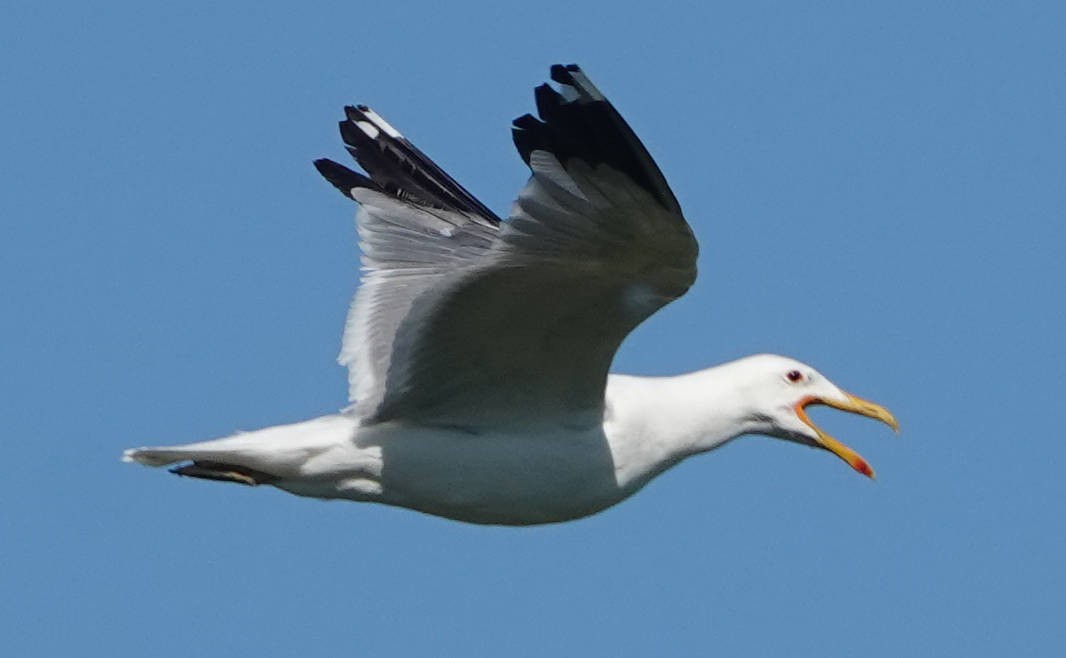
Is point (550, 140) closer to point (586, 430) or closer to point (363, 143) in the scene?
point (586, 430)

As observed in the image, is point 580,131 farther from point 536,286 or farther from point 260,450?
point 260,450

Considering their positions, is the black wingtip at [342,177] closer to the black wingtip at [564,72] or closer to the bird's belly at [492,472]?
the bird's belly at [492,472]

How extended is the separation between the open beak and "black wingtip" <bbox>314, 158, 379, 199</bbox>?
301cm

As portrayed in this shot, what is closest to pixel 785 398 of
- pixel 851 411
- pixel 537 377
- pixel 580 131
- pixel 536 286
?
pixel 851 411

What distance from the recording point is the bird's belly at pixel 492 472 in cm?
1165

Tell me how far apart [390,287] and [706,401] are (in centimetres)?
194

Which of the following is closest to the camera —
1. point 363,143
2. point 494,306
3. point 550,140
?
point 550,140

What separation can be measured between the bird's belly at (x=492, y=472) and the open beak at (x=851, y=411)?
4.43ft

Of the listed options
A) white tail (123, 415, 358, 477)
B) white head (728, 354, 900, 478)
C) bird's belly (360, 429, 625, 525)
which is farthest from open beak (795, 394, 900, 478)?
white tail (123, 415, 358, 477)

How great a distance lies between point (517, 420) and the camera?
38.6 ft

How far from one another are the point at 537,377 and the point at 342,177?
2959 mm

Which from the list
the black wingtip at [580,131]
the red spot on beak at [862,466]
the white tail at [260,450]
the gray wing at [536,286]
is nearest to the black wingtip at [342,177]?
the gray wing at [536,286]

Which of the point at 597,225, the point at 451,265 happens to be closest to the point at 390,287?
the point at 451,265

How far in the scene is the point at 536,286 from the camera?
10836 mm
